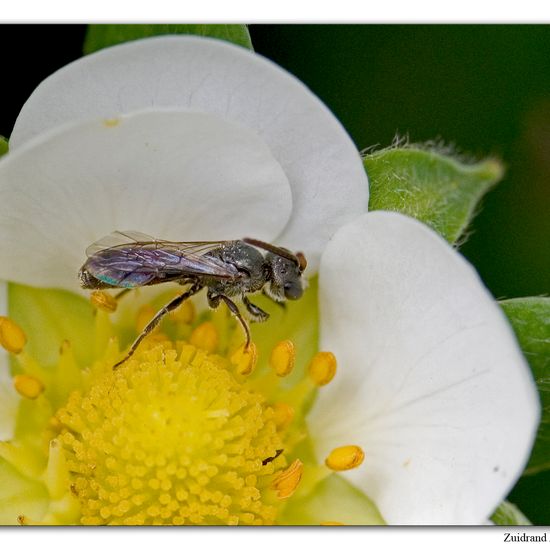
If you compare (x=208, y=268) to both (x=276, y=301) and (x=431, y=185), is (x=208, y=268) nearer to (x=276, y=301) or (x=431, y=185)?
(x=276, y=301)

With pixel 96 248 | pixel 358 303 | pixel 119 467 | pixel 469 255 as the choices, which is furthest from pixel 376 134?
pixel 119 467

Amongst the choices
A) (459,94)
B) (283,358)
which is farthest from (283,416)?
(459,94)

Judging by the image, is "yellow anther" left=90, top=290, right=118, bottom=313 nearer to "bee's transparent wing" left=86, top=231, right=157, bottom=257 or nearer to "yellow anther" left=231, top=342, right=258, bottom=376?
"bee's transparent wing" left=86, top=231, right=157, bottom=257

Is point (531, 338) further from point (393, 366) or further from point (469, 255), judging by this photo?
point (469, 255)

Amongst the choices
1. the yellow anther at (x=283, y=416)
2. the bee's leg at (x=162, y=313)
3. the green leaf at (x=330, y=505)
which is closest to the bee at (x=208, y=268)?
the bee's leg at (x=162, y=313)

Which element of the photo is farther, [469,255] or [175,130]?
[469,255]

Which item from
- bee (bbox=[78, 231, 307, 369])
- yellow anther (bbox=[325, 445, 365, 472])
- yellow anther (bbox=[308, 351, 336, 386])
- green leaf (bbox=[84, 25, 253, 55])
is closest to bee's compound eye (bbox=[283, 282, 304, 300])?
bee (bbox=[78, 231, 307, 369])
